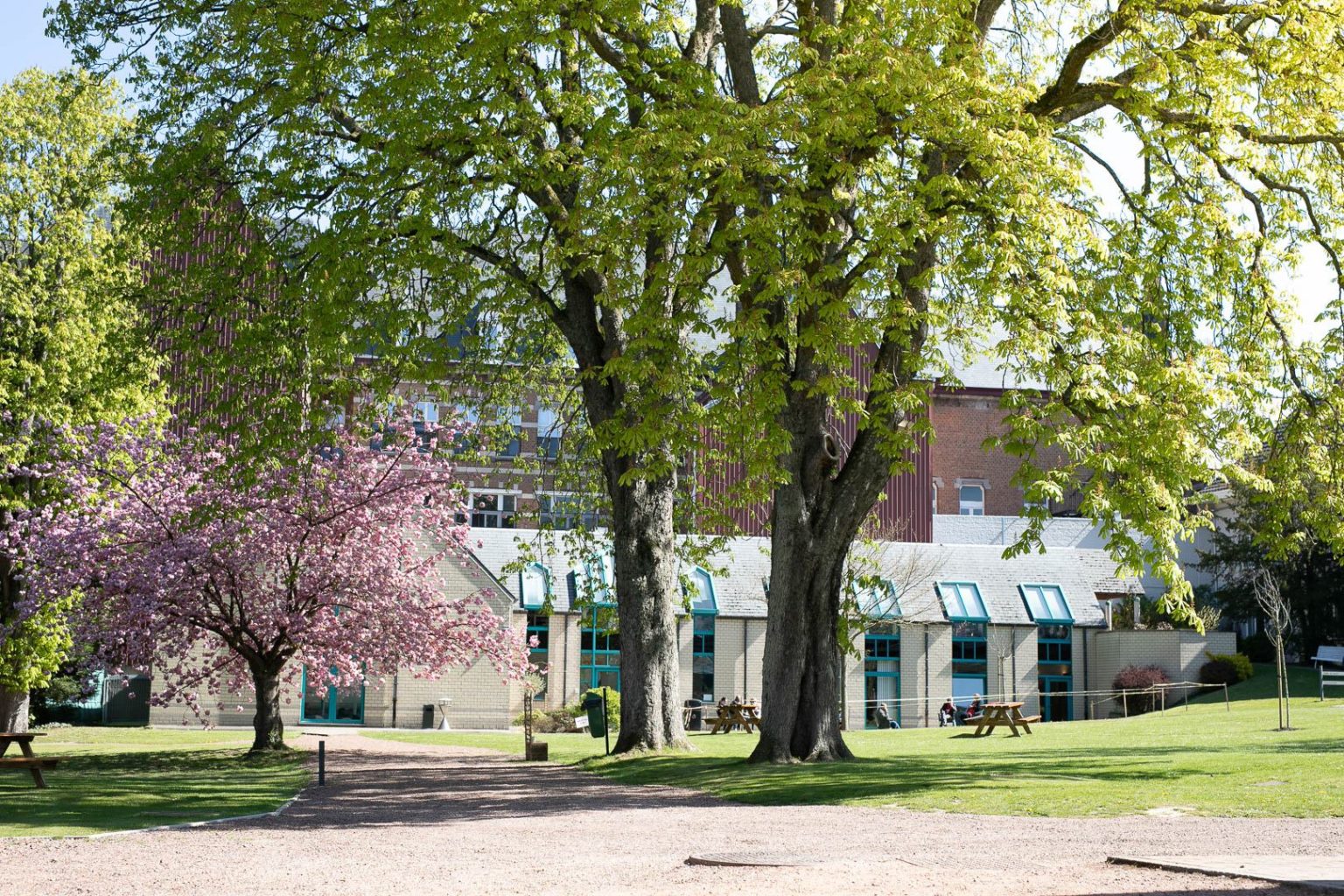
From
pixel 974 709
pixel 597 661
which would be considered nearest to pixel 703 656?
pixel 597 661

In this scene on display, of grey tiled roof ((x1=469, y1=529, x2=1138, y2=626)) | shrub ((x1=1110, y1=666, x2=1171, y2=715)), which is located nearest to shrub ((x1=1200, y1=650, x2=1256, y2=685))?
shrub ((x1=1110, y1=666, x2=1171, y2=715))

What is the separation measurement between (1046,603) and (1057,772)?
33330mm

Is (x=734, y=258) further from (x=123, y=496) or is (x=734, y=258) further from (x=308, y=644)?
(x=123, y=496)

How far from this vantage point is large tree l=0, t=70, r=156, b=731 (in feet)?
97.1

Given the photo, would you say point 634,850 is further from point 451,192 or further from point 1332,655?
point 1332,655

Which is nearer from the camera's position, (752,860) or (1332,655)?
(752,860)

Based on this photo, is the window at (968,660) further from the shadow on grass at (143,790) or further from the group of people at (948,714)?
the shadow on grass at (143,790)

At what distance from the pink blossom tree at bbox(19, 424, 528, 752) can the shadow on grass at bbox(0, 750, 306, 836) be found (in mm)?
1650

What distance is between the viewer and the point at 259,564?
27344 mm

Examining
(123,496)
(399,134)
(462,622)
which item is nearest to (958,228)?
(399,134)

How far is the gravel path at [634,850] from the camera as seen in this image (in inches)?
344

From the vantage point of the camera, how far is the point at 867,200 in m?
16.8

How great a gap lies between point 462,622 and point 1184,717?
60.2 feet

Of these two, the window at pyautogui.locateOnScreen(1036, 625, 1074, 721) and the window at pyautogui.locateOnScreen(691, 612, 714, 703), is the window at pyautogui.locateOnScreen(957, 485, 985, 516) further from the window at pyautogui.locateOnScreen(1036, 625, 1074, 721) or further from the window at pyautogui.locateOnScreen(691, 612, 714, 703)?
the window at pyautogui.locateOnScreen(691, 612, 714, 703)
